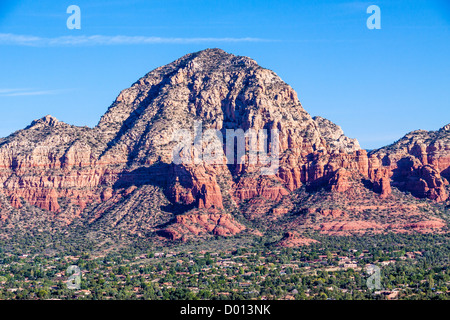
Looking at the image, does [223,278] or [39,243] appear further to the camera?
[39,243]

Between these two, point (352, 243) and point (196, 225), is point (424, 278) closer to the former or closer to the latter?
point (352, 243)

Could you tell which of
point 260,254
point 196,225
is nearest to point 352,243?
point 260,254

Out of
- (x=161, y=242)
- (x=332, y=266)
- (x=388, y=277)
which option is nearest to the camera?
(x=388, y=277)
